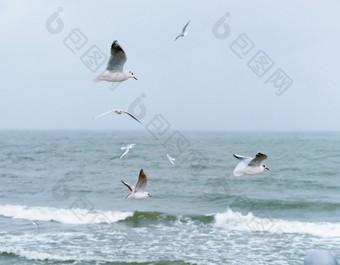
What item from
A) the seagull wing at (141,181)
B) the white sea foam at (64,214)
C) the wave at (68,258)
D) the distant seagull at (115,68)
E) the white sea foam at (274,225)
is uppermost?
the distant seagull at (115,68)

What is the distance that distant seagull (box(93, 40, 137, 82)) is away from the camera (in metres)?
6.12

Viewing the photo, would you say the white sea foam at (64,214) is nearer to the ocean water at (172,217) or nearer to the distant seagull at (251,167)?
the ocean water at (172,217)

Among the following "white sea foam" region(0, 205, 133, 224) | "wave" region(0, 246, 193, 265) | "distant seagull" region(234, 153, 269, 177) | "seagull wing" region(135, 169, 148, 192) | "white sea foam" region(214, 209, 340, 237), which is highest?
"distant seagull" region(234, 153, 269, 177)

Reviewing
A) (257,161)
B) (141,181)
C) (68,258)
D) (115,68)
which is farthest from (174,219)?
(115,68)

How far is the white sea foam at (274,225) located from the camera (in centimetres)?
1603

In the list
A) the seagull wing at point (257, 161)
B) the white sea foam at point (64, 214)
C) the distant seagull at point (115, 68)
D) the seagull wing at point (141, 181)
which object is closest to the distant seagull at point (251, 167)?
the seagull wing at point (257, 161)

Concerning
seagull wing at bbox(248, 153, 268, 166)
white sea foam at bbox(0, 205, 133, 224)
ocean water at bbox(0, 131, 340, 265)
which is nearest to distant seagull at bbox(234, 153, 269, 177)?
seagull wing at bbox(248, 153, 268, 166)

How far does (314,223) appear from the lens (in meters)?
17.3

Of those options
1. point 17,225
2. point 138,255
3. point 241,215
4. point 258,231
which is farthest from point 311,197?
point 17,225

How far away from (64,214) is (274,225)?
8.67m

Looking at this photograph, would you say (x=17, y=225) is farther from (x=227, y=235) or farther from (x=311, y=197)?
(x=311, y=197)

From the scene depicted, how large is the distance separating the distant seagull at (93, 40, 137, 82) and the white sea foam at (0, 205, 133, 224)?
481 inches

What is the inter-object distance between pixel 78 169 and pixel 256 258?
2585 centimetres

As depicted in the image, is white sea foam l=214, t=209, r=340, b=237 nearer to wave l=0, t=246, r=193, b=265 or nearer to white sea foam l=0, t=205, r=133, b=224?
white sea foam l=0, t=205, r=133, b=224
